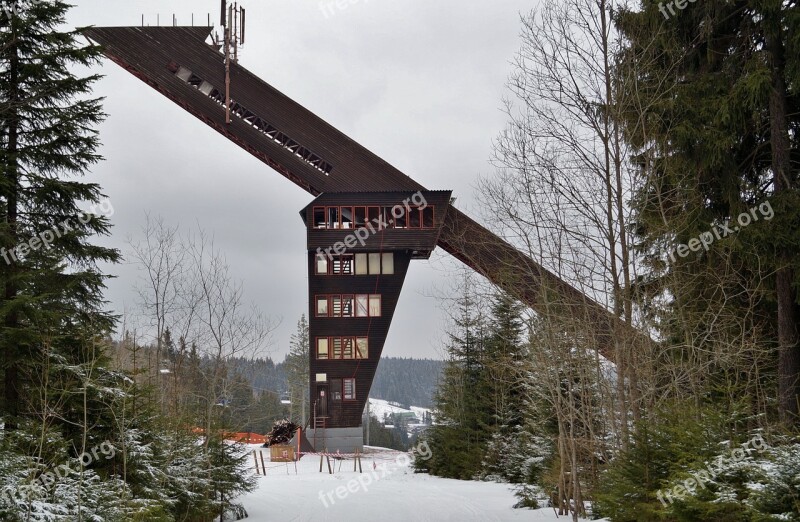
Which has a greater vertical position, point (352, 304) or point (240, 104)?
point (240, 104)

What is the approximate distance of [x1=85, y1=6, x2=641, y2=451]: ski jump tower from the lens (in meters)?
36.5

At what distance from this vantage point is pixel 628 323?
1148 centimetres

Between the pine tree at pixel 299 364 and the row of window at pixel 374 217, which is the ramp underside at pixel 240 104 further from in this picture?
the pine tree at pixel 299 364

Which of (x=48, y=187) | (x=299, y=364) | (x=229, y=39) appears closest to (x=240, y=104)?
(x=229, y=39)

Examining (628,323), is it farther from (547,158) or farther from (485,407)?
(485,407)

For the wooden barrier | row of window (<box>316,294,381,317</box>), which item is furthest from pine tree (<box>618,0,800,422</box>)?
the wooden barrier

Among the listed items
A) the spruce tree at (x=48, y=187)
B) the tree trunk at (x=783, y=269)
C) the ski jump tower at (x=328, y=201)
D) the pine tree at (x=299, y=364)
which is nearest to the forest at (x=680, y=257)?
the tree trunk at (x=783, y=269)

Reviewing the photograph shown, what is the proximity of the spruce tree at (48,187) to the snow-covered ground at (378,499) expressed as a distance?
6.15 metres

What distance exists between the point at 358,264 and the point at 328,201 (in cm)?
405

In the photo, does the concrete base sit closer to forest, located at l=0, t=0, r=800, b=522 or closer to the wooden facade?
the wooden facade

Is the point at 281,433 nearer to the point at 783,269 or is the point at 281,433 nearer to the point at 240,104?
the point at 240,104

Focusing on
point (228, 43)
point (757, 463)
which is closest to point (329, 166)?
point (228, 43)

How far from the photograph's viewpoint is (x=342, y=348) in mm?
39531

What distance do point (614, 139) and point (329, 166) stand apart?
27225mm
